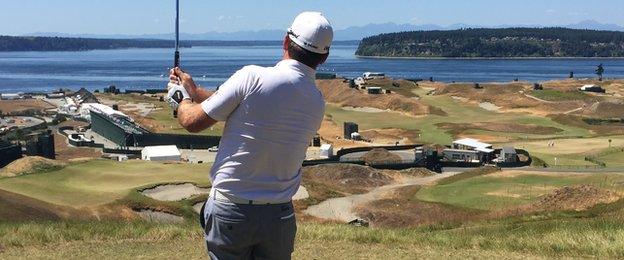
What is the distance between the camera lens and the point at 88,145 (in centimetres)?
5850

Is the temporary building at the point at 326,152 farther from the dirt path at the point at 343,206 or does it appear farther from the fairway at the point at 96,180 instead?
the dirt path at the point at 343,206

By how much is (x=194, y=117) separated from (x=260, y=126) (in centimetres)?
37

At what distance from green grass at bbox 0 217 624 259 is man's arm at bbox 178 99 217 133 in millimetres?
4335

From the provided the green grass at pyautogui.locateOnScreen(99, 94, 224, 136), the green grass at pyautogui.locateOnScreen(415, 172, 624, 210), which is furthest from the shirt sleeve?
the green grass at pyautogui.locateOnScreen(99, 94, 224, 136)

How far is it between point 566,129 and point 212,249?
7162cm

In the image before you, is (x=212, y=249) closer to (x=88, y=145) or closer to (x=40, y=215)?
(x=40, y=215)

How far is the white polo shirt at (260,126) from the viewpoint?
420cm

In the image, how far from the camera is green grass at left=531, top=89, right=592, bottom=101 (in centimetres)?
9725

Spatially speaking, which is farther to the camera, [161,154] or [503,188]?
[161,154]

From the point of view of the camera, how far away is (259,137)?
4.27 metres

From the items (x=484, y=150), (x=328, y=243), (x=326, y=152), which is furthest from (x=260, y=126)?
(x=484, y=150)

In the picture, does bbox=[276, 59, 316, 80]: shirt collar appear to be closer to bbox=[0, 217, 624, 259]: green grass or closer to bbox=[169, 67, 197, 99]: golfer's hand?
bbox=[169, 67, 197, 99]: golfer's hand

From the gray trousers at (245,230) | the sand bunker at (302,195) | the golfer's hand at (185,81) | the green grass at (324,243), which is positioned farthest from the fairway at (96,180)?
the gray trousers at (245,230)

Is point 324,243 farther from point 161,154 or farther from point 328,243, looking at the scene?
point 161,154
